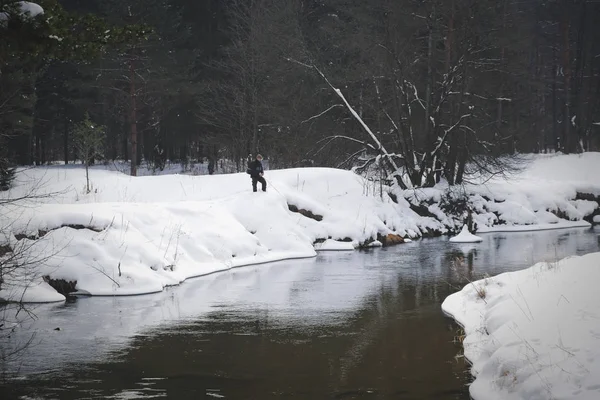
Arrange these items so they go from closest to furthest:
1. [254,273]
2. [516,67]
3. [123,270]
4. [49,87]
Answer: [123,270] < [254,273] < [516,67] < [49,87]

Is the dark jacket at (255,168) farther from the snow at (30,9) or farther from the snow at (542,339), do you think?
the snow at (30,9)

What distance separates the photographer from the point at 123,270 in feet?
57.0

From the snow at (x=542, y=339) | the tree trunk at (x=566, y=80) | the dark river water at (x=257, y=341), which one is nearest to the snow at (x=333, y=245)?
the dark river water at (x=257, y=341)

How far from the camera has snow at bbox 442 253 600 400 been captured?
780 centimetres

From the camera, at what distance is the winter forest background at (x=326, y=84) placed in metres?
33.5

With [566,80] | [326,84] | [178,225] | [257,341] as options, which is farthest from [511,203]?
[257,341]

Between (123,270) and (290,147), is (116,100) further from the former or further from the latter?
(123,270)

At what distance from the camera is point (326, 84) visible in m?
36.7

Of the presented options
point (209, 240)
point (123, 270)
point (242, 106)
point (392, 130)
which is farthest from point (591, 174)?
point (123, 270)

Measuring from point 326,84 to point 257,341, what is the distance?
85.8ft

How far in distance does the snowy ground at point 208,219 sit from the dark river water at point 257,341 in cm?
122

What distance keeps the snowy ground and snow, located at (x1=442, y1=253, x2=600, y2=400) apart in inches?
302

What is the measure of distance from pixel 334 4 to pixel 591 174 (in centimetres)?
1857

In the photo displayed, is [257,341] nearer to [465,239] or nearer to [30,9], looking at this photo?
[30,9]
